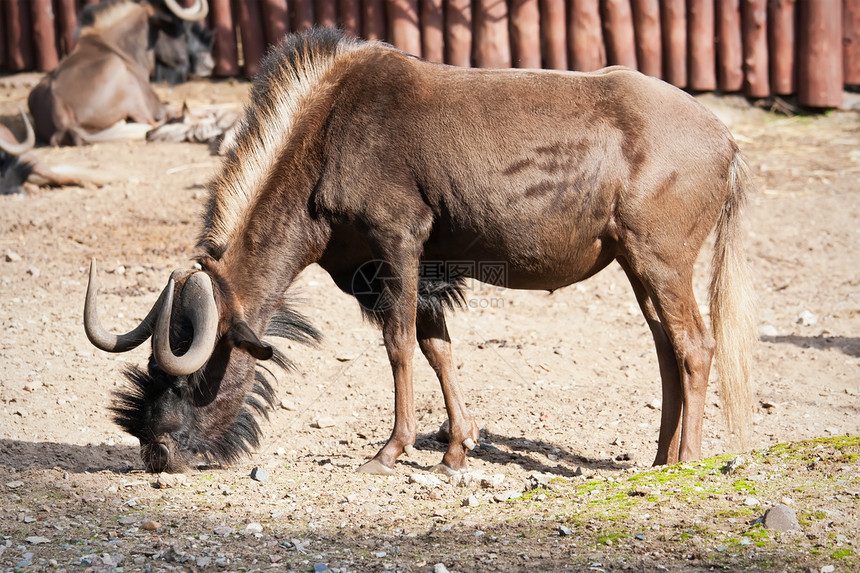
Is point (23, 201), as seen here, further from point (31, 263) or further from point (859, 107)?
point (859, 107)

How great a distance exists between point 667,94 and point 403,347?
195 cm

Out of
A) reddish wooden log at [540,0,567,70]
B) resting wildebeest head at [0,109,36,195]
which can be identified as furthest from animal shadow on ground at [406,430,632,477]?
reddish wooden log at [540,0,567,70]

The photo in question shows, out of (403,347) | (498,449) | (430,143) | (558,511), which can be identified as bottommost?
(498,449)

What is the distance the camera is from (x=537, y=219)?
4.72m

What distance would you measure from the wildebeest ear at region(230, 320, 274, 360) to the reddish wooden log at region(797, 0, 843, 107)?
10.1m

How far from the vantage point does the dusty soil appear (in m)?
3.63

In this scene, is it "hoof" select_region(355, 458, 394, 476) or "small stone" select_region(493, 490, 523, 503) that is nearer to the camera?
"small stone" select_region(493, 490, 523, 503)

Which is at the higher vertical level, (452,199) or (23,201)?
(452,199)

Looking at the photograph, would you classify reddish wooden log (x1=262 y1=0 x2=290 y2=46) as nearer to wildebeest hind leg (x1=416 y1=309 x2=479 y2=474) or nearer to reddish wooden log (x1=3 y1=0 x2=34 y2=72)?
reddish wooden log (x1=3 y1=0 x2=34 y2=72)

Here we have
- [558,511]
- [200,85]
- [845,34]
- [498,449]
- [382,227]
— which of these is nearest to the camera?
[558,511]

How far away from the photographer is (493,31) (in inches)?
484

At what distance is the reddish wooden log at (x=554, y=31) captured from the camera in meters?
12.2

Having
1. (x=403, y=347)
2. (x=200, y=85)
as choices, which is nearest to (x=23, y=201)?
(x=200, y=85)

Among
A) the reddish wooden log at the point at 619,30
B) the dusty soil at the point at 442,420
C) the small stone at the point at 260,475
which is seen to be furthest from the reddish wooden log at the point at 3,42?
the small stone at the point at 260,475
